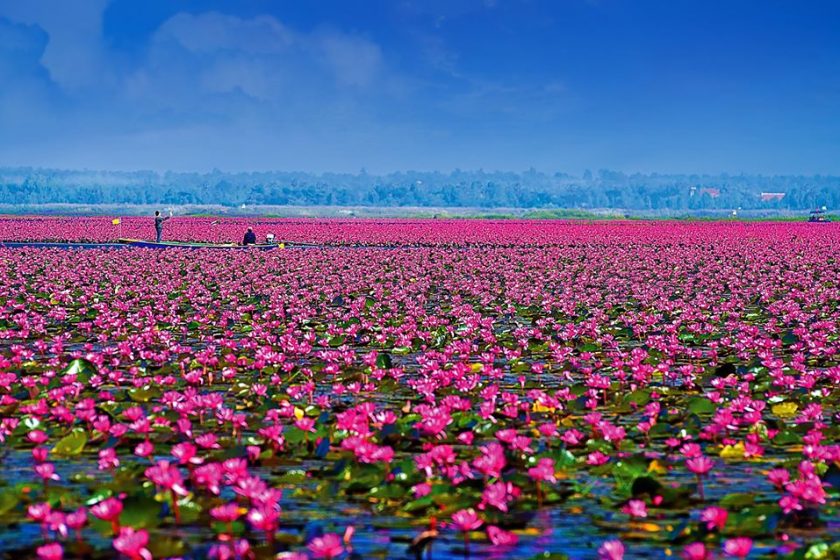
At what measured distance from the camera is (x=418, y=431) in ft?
26.2

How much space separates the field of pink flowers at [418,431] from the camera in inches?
227

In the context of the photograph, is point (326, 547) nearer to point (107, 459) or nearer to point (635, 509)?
point (635, 509)

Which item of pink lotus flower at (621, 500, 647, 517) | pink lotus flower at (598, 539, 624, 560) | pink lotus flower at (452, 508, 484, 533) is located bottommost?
pink lotus flower at (621, 500, 647, 517)

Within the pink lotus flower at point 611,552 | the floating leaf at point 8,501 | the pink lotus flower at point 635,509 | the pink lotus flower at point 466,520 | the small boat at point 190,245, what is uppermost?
the pink lotus flower at point 611,552

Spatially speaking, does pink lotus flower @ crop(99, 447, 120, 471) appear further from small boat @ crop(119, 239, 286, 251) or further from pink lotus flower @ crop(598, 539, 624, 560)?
small boat @ crop(119, 239, 286, 251)

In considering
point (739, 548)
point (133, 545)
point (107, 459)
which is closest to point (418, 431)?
point (107, 459)

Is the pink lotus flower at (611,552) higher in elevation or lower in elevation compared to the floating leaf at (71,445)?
higher

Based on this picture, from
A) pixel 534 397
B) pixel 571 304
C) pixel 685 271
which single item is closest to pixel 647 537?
pixel 534 397

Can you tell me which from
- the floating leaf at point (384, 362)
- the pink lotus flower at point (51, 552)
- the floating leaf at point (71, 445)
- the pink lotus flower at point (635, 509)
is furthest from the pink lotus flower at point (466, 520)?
the floating leaf at point (384, 362)

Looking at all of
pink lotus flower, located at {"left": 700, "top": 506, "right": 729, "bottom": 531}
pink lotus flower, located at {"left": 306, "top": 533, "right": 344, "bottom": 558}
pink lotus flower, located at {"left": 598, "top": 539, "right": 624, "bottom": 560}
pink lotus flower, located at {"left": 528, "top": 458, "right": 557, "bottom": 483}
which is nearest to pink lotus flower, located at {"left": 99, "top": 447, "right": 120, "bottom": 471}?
pink lotus flower, located at {"left": 306, "top": 533, "right": 344, "bottom": 558}

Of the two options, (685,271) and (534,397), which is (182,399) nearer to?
(534,397)

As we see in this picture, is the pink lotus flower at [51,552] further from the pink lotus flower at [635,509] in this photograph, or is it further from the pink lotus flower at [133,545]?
the pink lotus flower at [635,509]

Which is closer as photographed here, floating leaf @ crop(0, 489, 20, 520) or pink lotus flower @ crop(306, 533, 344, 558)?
pink lotus flower @ crop(306, 533, 344, 558)

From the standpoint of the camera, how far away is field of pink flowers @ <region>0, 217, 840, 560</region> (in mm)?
5773
